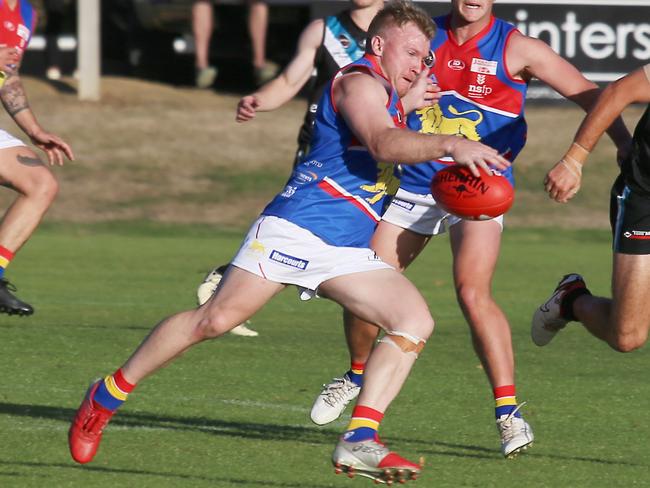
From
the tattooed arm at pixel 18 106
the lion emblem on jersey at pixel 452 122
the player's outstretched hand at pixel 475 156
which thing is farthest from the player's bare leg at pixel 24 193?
the player's outstretched hand at pixel 475 156

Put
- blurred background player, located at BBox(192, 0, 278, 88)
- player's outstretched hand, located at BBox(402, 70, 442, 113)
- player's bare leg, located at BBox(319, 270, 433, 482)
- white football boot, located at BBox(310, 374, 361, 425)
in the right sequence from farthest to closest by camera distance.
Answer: blurred background player, located at BBox(192, 0, 278, 88)
white football boot, located at BBox(310, 374, 361, 425)
player's outstretched hand, located at BBox(402, 70, 442, 113)
player's bare leg, located at BBox(319, 270, 433, 482)

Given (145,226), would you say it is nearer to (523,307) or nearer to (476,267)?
(523,307)

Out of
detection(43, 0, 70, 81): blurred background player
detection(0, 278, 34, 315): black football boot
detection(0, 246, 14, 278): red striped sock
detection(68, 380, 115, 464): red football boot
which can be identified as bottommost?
detection(43, 0, 70, 81): blurred background player

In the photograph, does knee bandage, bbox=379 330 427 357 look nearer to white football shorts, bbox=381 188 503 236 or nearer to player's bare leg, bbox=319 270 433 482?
player's bare leg, bbox=319 270 433 482

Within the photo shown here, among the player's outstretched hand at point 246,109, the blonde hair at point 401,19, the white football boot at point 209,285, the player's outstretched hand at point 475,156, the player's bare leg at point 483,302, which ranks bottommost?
the white football boot at point 209,285

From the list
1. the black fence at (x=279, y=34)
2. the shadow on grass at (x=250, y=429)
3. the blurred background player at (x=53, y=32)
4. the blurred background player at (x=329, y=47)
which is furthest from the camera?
the blurred background player at (x=53, y=32)

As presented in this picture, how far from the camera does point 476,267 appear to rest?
693 cm

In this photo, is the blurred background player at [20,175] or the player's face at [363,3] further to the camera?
the player's face at [363,3]

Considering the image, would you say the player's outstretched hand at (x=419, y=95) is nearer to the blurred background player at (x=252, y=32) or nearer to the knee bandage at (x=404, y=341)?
the knee bandage at (x=404, y=341)

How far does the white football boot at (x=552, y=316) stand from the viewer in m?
7.67

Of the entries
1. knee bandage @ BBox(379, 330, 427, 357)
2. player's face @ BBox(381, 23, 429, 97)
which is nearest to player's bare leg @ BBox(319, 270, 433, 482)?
knee bandage @ BBox(379, 330, 427, 357)

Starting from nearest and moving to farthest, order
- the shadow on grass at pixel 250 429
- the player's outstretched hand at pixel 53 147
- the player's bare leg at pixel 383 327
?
1. the player's bare leg at pixel 383 327
2. the shadow on grass at pixel 250 429
3. the player's outstretched hand at pixel 53 147

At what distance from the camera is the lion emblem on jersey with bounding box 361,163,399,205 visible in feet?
19.9

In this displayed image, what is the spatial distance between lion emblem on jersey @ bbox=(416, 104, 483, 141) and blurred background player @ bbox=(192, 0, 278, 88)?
13571 millimetres
